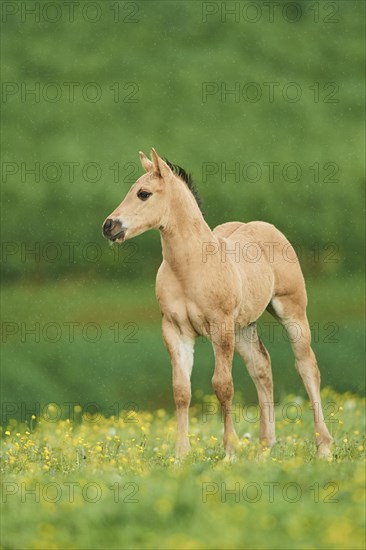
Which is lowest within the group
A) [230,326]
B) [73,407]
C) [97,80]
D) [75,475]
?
[73,407]

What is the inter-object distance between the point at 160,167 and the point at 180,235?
0.65 metres

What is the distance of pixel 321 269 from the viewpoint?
67.5 feet

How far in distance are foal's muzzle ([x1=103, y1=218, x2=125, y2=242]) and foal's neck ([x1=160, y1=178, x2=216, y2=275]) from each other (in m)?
0.54

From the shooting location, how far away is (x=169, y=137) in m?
21.2

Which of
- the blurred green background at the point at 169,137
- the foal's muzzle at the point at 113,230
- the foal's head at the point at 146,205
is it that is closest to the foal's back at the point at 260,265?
the foal's head at the point at 146,205

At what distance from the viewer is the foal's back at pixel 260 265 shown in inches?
441

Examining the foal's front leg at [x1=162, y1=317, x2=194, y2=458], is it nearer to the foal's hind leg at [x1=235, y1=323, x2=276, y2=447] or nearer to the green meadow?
the foal's hind leg at [x1=235, y1=323, x2=276, y2=447]

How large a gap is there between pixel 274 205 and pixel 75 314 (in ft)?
14.7

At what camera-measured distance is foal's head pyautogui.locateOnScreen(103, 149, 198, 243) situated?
1006 cm

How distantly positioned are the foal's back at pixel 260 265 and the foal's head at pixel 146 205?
911mm

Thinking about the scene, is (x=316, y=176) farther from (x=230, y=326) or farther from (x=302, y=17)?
(x=230, y=326)

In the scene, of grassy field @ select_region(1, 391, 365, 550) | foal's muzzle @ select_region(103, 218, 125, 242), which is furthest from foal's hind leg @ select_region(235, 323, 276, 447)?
foal's muzzle @ select_region(103, 218, 125, 242)

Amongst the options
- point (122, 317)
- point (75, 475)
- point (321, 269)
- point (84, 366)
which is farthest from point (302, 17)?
point (75, 475)

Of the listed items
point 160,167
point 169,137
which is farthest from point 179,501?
point 169,137
